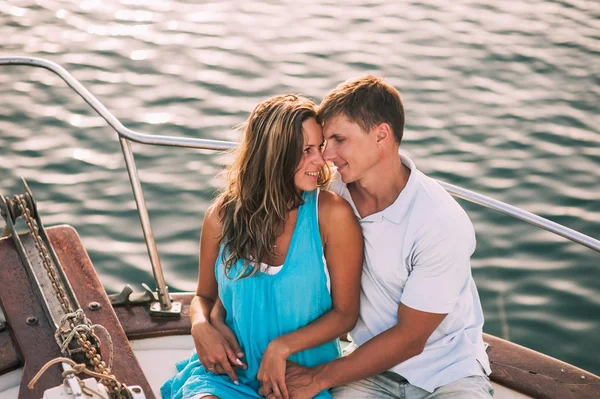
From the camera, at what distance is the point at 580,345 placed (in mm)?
4941

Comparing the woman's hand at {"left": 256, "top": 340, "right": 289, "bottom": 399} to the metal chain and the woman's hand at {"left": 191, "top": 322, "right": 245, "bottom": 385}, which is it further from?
the metal chain

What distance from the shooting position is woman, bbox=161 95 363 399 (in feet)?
8.41

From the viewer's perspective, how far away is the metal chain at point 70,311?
242cm

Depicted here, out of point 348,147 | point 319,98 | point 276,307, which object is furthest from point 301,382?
point 319,98

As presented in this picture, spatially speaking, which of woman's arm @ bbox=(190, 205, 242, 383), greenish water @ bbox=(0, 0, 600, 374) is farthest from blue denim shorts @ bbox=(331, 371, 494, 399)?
greenish water @ bbox=(0, 0, 600, 374)

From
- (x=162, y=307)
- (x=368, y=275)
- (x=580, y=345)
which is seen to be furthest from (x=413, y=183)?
(x=580, y=345)

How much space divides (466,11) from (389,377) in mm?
6605

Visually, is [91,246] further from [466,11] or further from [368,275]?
[466,11]

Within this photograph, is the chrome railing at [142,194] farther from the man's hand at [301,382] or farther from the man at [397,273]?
the man's hand at [301,382]

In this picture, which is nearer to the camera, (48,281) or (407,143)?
(48,281)

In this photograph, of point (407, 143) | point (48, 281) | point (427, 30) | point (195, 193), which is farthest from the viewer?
point (427, 30)

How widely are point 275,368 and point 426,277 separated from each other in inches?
20.8

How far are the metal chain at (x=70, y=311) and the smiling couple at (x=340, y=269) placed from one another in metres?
0.27

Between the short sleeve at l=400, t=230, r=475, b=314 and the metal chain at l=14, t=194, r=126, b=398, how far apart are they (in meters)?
0.90
